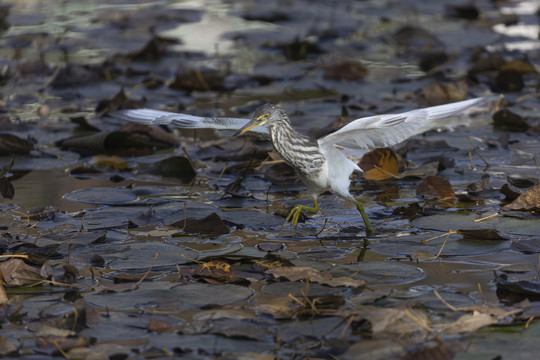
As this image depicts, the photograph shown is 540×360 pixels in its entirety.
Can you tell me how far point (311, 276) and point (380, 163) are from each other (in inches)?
76.7

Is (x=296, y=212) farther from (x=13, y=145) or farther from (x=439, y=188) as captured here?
(x=13, y=145)

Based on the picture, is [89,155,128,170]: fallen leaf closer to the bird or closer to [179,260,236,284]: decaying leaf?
the bird

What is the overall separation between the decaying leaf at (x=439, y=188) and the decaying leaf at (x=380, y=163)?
0.38 meters

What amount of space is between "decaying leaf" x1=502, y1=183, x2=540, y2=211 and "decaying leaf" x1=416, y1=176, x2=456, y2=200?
474 mm

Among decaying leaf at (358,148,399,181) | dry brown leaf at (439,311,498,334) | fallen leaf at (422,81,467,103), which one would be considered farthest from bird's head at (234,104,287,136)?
A: fallen leaf at (422,81,467,103)

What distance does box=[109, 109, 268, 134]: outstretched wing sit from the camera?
16.3ft

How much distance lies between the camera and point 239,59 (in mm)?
9953

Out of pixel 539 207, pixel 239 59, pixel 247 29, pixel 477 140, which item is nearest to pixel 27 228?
pixel 539 207

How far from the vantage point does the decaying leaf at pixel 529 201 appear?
4676 millimetres

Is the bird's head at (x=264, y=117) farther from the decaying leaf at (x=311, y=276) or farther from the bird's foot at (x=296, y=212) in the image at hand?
the decaying leaf at (x=311, y=276)

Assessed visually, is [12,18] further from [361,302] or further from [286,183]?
[361,302]

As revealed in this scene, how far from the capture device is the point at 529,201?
15.4 ft

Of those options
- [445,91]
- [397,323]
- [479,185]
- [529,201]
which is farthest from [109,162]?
[397,323]

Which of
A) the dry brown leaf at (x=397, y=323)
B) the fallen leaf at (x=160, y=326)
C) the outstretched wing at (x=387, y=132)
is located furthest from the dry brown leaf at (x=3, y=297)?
the outstretched wing at (x=387, y=132)
